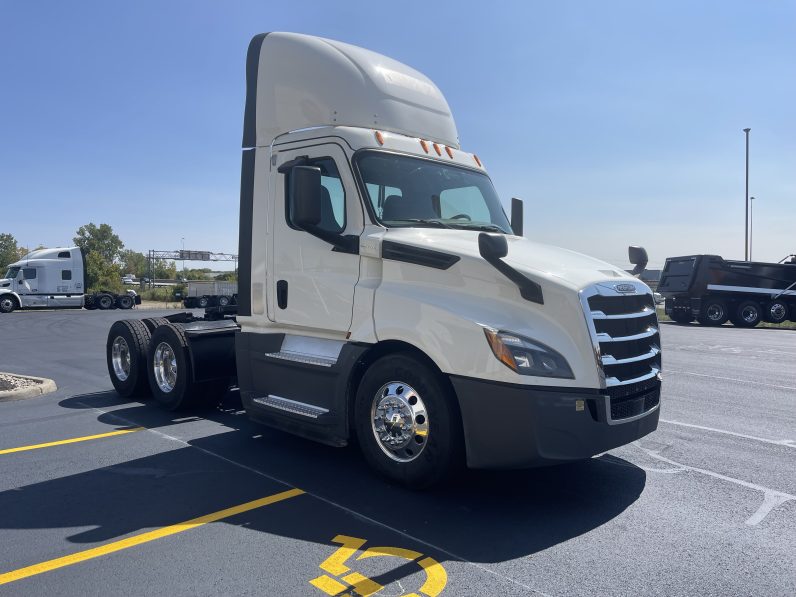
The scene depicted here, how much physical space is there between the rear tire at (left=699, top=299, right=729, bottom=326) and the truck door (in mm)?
25066

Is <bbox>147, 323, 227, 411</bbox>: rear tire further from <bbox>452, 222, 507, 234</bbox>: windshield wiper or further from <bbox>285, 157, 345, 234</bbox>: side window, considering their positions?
<bbox>452, 222, 507, 234</bbox>: windshield wiper

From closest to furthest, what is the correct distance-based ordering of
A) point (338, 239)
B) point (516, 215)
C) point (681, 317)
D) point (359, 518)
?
1. point (359, 518)
2. point (338, 239)
3. point (516, 215)
4. point (681, 317)

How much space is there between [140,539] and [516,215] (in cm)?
493

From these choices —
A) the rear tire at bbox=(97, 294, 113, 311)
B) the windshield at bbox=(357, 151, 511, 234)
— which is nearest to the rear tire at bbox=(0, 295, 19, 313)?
the rear tire at bbox=(97, 294, 113, 311)

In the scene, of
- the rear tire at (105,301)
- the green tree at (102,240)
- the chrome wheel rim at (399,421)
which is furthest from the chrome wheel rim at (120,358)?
the green tree at (102,240)

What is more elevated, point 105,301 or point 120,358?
point 120,358

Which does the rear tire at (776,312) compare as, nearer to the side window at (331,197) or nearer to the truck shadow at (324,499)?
the truck shadow at (324,499)

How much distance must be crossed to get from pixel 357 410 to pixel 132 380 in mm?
4461

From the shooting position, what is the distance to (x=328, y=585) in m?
3.31

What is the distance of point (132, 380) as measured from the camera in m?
8.18

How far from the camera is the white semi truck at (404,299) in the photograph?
421 centimetres

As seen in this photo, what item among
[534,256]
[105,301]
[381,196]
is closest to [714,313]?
[534,256]

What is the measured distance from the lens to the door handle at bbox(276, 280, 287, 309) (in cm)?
571

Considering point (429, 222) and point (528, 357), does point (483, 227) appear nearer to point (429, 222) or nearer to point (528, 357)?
point (429, 222)
